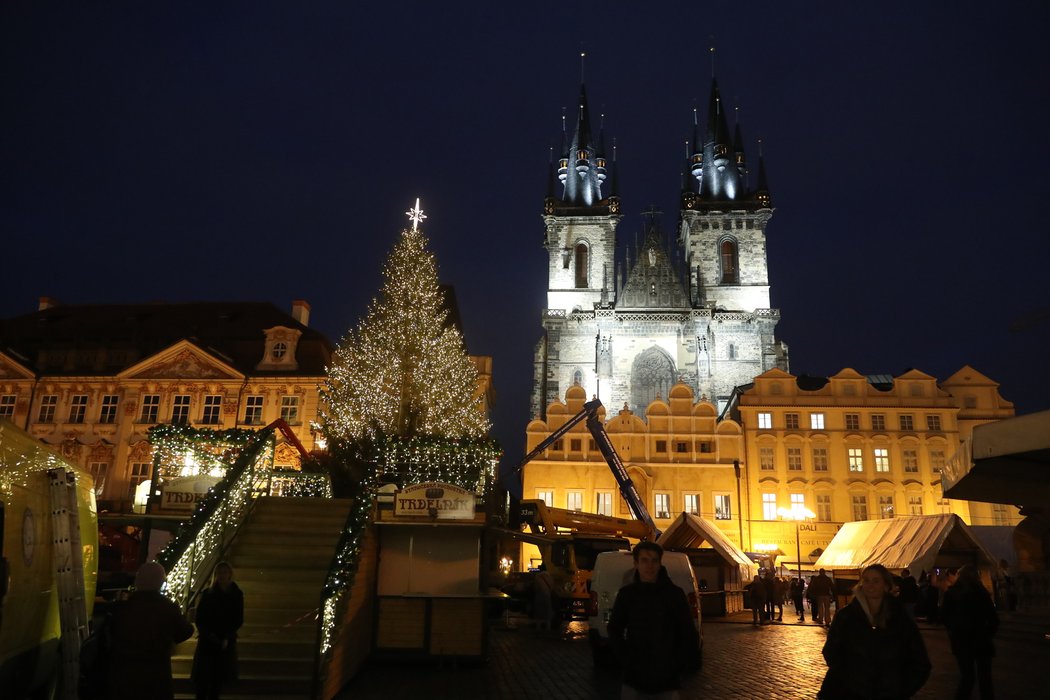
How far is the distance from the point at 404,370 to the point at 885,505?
91.0 feet

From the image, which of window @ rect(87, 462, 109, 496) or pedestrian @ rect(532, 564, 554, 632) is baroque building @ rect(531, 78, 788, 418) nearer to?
window @ rect(87, 462, 109, 496)

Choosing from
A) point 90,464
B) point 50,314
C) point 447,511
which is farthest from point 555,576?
point 50,314

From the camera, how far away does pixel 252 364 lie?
37969mm

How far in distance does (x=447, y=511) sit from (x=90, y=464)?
3011cm

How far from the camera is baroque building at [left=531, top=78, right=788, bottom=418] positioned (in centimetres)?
5606

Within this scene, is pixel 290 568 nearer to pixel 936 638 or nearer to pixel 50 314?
pixel 936 638

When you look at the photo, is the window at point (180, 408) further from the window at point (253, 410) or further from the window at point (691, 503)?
the window at point (691, 503)

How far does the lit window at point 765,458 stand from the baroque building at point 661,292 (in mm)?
12916

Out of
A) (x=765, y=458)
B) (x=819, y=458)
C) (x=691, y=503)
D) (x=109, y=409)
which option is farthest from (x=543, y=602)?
(x=109, y=409)

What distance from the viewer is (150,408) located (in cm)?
3697

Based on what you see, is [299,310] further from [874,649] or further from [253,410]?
[874,649]

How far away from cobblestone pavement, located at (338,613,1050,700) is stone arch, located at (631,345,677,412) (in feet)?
127

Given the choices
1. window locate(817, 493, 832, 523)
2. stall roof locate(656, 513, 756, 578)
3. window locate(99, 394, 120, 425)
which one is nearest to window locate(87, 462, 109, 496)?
window locate(99, 394, 120, 425)

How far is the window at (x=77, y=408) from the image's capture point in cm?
3725
